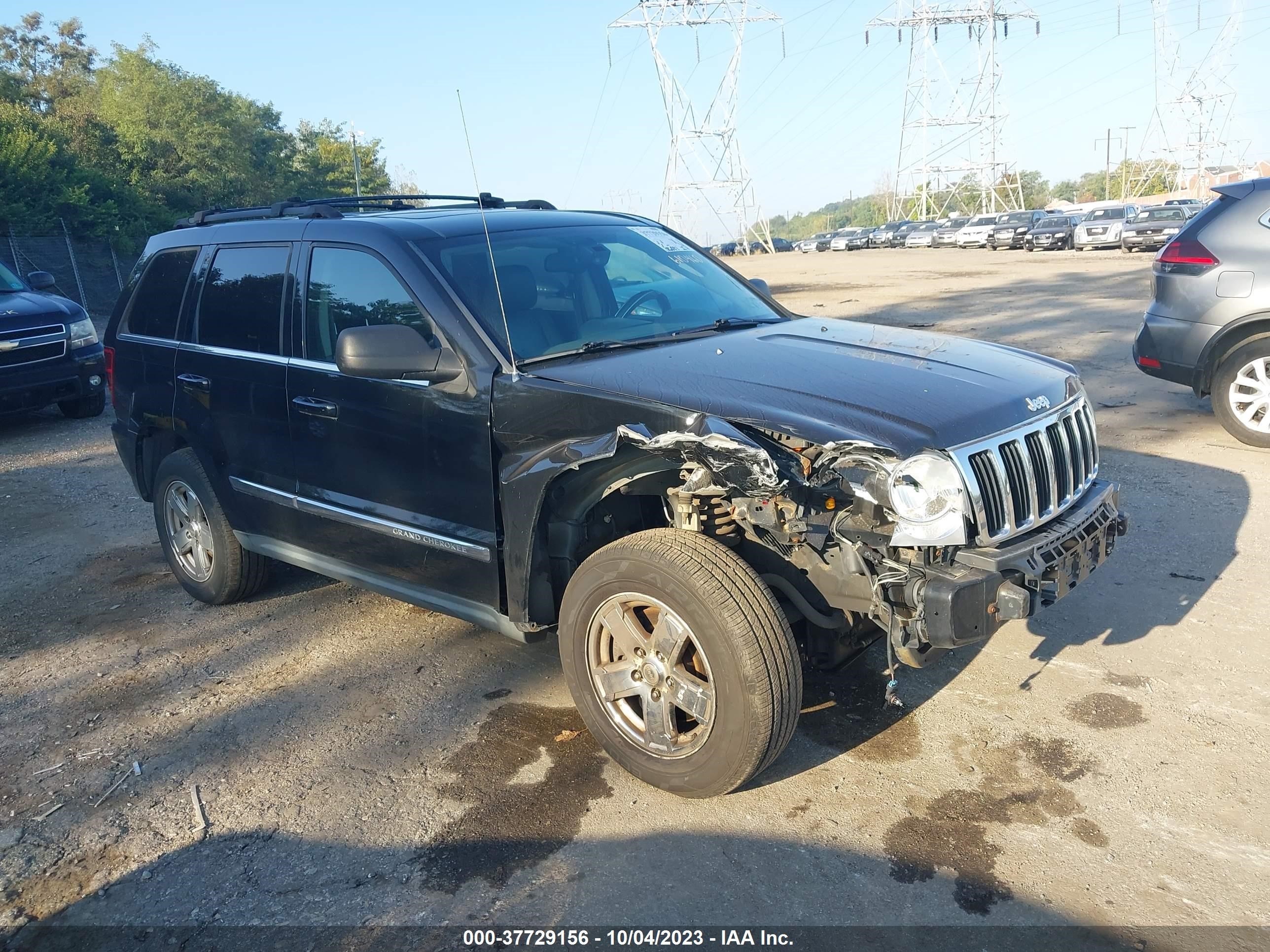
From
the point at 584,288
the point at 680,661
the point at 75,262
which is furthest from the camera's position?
the point at 75,262

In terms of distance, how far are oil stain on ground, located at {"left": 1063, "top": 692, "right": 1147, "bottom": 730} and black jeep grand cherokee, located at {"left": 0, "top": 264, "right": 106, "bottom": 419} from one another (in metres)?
10.1

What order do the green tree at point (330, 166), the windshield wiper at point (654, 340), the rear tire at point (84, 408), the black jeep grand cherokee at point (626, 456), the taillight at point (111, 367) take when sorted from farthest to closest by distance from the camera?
the green tree at point (330, 166)
the rear tire at point (84, 408)
the taillight at point (111, 367)
the windshield wiper at point (654, 340)
the black jeep grand cherokee at point (626, 456)

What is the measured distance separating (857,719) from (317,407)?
102 inches

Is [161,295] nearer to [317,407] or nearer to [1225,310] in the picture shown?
[317,407]

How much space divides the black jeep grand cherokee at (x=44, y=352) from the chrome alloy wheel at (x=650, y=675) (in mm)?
8917

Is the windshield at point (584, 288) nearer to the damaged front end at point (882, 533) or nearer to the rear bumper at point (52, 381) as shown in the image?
the damaged front end at point (882, 533)

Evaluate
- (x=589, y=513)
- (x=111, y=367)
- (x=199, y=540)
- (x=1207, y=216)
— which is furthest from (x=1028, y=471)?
(x=1207, y=216)

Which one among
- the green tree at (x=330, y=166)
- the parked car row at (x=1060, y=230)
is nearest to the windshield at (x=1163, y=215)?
the parked car row at (x=1060, y=230)

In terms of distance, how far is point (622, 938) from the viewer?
275 cm

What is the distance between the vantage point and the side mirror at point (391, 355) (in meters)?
3.67

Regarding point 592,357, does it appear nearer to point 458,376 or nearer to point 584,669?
point 458,376

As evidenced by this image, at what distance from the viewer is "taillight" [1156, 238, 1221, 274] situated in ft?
24.1

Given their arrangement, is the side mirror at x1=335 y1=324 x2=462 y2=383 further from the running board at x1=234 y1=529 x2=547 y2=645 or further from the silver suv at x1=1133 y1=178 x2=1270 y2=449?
the silver suv at x1=1133 y1=178 x2=1270 y2=449

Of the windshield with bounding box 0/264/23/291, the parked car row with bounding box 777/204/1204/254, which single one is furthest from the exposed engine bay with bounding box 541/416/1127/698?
the parked car row with bounding box 777/204/1204/254
